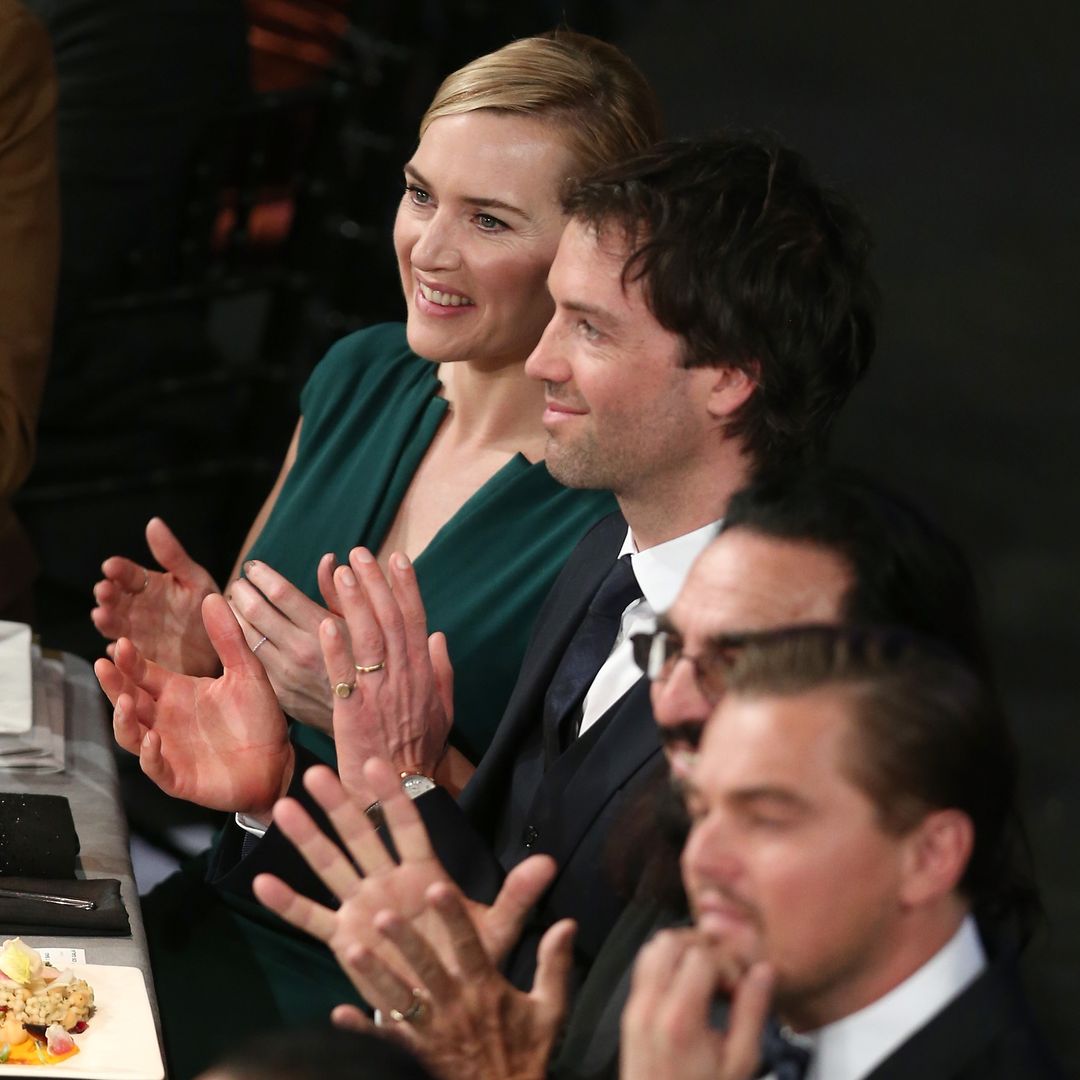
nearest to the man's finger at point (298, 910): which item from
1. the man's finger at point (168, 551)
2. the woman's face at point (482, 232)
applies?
the man's finger at point (168, 551)

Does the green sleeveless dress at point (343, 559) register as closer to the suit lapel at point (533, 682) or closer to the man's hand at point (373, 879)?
the suit lapel at point (533, 682)

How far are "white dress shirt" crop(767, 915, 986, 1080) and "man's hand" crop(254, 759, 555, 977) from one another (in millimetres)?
243

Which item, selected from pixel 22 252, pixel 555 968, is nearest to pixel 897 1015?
pixel 555 968

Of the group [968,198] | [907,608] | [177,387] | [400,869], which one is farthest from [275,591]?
[968,198]

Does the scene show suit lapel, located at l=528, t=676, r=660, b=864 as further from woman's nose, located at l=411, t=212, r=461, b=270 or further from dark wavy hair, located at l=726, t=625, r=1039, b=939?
woman's nose, located at l=411, t=212, r=461, b=270

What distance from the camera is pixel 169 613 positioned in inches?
86.2

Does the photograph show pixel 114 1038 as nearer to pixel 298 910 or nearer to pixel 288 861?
pixel 298 910

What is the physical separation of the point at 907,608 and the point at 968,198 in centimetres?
587

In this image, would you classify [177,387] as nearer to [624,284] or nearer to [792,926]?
[624,284]

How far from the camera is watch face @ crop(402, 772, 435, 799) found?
5.67 ft

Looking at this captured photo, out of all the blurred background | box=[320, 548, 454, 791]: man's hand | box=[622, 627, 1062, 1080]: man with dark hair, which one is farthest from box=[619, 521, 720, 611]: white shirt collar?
the blurred background

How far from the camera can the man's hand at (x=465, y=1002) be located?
1295 millimetres

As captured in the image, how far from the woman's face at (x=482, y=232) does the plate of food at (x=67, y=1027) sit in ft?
3.09

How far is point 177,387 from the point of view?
3.63m
